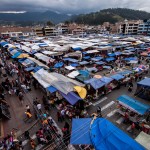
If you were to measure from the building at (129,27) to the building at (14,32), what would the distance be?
203 feet

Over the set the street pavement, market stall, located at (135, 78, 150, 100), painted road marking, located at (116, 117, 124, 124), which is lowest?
painted road marking, located at (116, 117, 124, 124)

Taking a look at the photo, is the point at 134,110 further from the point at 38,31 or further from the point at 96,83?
the point at 38,31

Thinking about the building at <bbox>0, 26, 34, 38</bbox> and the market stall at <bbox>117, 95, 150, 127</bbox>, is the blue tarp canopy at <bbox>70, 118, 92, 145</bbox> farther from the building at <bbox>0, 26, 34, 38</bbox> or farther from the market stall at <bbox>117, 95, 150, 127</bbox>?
the building at <bbox>0, 26, 34, 38</bbox>

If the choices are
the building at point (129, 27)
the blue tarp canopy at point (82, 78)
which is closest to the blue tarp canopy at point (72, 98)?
the blue tarp canopy at point (82, 78)

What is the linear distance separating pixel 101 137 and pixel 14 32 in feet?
324

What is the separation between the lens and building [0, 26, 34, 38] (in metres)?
86.1

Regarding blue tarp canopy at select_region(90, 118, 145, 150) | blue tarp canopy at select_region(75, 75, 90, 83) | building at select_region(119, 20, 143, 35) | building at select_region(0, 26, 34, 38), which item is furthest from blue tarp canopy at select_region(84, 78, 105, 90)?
building at select_region(119, 20, 143, 35)

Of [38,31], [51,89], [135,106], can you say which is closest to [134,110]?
[135,106]

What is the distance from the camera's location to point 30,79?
66.9ft

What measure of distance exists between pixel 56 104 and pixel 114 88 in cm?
813

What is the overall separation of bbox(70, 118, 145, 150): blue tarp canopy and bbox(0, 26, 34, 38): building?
88178 mm

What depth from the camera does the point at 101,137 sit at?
24.4 feet

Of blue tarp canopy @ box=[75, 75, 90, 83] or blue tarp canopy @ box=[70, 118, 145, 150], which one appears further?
blue tarp canopy @ box=[75, 75, 90, 83]

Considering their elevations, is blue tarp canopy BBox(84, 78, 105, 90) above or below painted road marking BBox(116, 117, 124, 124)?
above
